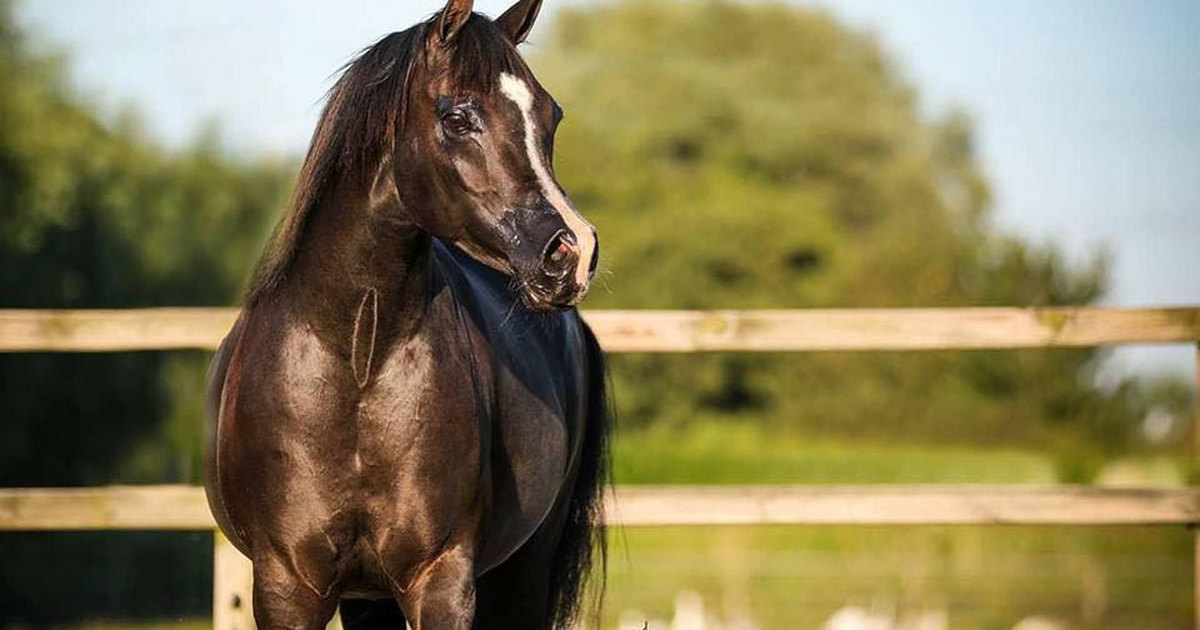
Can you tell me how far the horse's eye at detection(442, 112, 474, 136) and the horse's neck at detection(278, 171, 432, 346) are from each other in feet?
0.87

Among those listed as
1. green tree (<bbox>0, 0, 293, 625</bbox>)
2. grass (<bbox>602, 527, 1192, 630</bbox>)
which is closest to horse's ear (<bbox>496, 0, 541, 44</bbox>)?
grass (<bbox>602, 527, 1192, 630</bbox>)

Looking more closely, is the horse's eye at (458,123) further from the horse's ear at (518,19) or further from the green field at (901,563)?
the green field at (901,563)

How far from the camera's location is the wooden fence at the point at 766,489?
518cm

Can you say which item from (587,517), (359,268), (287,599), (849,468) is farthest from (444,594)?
(849,468)

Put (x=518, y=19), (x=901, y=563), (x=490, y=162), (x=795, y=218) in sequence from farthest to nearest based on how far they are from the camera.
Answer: (x=795, y=218), (x=901, y=563), (x=518, y=19), (x=490, y=162)

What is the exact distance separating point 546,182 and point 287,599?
3.41 feet

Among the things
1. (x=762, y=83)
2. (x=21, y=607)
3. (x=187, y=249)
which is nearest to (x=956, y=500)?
(x=21, y=607)

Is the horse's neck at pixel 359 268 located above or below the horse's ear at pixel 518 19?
below

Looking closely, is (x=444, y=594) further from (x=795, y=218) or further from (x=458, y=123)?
(x=795, y=218)

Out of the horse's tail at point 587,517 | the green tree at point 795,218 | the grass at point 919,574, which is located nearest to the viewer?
the horse's tail at point 587,517

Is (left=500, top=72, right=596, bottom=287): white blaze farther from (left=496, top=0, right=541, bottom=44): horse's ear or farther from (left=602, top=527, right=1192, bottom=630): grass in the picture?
(left=602, top=527, right=1192, bottom=630): grass

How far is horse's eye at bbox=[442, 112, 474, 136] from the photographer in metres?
2.93

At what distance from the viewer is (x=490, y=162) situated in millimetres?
2908

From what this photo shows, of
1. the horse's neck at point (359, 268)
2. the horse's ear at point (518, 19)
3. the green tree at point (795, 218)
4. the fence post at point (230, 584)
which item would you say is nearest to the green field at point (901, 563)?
the fence post at point (230, 584)
